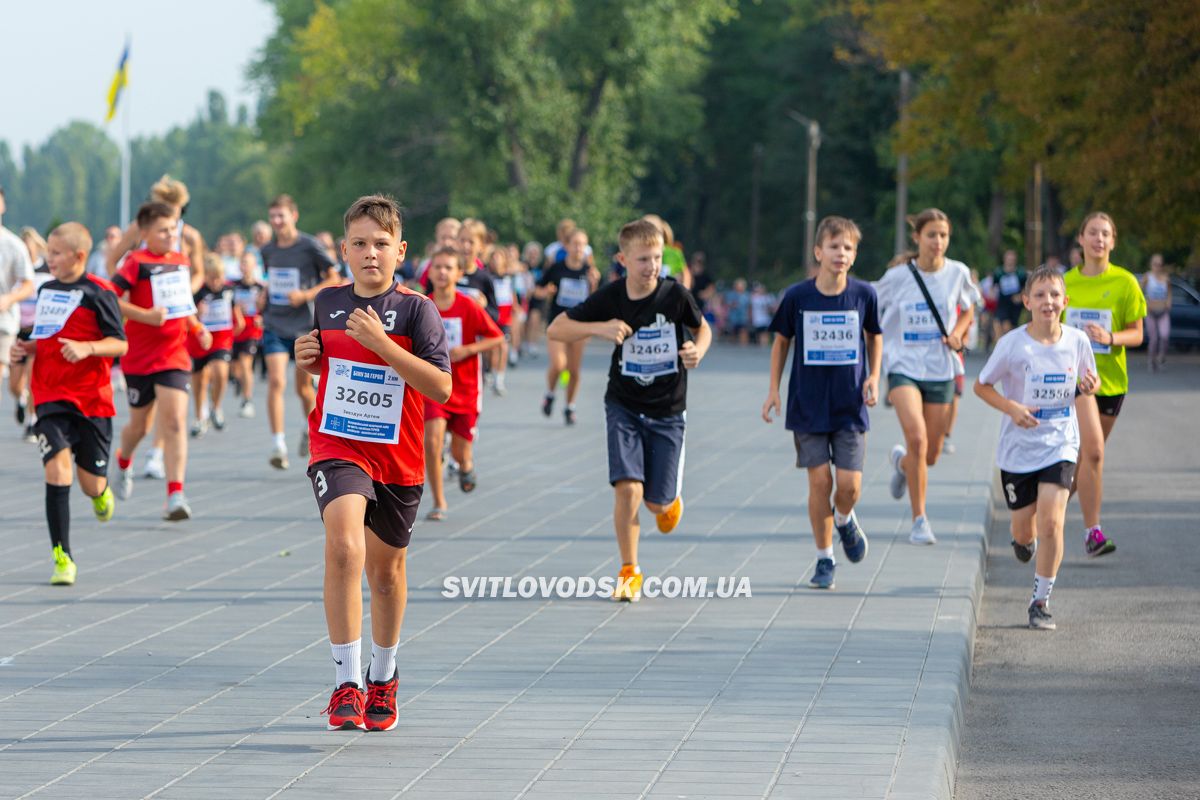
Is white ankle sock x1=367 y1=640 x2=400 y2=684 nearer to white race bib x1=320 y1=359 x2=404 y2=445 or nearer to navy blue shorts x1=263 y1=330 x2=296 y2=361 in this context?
white race bib x1=320 y1=359 x2=404 y2=445

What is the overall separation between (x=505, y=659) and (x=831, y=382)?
8.85 feet

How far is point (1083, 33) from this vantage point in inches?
1135

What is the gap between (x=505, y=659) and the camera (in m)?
7.48

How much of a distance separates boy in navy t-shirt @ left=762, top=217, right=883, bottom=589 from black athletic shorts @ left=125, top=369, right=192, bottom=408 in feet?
13.1

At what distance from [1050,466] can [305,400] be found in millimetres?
7237

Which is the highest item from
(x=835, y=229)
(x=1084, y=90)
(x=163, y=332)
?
(x=1084, y=90)

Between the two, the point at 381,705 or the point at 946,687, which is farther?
the point at 946,687

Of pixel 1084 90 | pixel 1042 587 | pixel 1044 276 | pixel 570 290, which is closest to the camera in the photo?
pixel 1042 587

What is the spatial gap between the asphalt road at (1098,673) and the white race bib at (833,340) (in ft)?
4.68

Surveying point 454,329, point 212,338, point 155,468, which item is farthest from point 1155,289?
point 454,329

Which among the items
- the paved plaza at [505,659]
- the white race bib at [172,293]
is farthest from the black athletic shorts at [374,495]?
the white race bib at [172,293]

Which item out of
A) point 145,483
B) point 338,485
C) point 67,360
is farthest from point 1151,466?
point 338,485

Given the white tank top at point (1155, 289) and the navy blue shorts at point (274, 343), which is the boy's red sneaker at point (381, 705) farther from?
the white tank top at point (1155, 289)

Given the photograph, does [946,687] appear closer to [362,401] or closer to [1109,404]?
[362,401]
